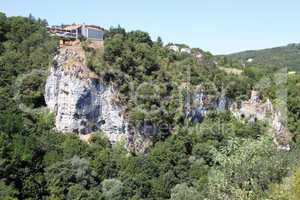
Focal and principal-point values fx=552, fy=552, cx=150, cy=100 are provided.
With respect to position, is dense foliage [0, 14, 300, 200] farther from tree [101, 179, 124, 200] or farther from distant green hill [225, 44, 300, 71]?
distant green hill [225, 44, 300, 71]

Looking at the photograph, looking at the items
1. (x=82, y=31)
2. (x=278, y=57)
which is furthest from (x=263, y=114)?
(x=278, y=57)

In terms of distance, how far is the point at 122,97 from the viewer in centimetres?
5038

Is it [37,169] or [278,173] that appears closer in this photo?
[278,173]

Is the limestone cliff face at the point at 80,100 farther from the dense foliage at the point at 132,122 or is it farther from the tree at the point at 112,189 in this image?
the tree at the point at 112,189

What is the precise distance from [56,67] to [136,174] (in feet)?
45.0

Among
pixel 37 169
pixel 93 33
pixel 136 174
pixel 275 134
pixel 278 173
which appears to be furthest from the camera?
pixel 93 33

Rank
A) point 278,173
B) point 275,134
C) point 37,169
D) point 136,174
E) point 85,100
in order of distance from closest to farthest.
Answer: point 278,173
point 37,169
point 136,174
point 85,100
point 275,134

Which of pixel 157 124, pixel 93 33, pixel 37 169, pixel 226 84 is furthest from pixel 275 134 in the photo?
pixel 37 169

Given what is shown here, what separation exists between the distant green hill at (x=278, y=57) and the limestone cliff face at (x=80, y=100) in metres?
69.2

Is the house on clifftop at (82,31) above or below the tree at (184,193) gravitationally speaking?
above

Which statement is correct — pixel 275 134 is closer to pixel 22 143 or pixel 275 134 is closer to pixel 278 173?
pixel 22 143

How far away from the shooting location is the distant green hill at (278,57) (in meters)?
126

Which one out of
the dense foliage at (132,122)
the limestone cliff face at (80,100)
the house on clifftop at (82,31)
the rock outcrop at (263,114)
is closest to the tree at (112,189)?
the dense foliage at (132,122)

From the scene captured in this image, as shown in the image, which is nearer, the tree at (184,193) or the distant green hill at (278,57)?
the tree at (184,193)
